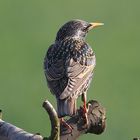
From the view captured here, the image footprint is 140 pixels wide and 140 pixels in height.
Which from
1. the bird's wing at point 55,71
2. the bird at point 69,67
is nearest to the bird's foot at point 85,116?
the bird at point 69,67

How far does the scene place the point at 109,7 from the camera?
27938 millimetres

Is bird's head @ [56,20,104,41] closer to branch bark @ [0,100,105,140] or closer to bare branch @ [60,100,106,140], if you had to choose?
branch bark @ [0,100,105,140]

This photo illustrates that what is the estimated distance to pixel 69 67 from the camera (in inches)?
391

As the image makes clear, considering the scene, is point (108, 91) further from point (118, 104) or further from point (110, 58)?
point (110, 58)

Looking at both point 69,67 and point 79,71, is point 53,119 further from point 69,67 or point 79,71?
point 79,71

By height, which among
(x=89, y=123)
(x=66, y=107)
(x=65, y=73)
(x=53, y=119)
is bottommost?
(x=53, y=119)

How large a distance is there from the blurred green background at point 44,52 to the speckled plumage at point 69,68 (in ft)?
25.1

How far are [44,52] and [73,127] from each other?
15.1 meters

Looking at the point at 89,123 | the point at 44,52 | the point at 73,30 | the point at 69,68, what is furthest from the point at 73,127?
the point at 44,52

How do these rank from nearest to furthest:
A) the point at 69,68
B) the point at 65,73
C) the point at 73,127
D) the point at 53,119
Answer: the point at 53,119, the point at 73,127, the point at 65,73, the point at 69,68

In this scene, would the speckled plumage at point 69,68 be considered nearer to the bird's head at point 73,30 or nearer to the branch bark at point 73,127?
the bird's head at point 73,30

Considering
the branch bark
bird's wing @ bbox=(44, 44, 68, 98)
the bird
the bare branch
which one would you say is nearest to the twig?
the branch bark

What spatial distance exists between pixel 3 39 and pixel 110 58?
2871 mm

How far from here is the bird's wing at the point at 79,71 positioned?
375 inches
